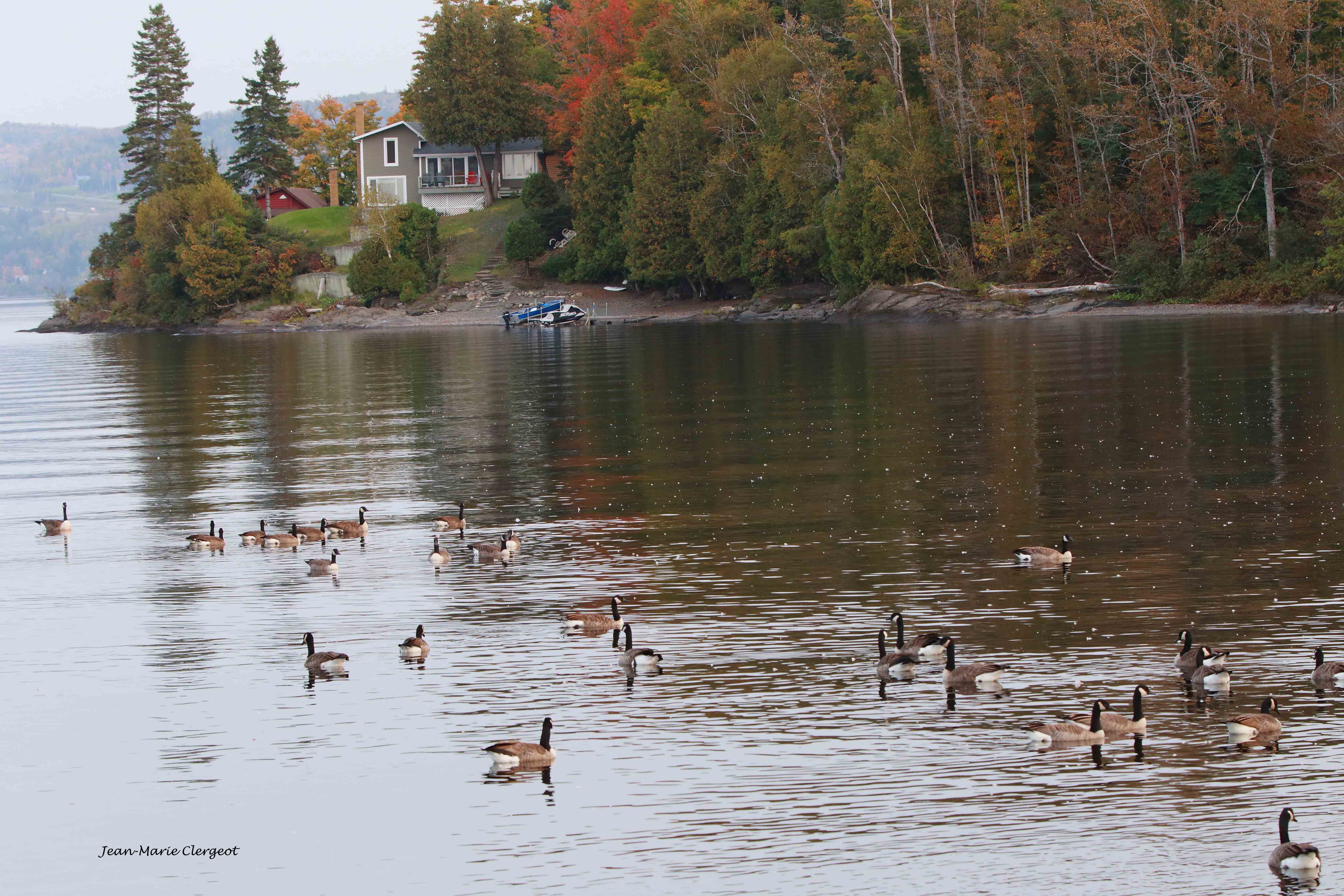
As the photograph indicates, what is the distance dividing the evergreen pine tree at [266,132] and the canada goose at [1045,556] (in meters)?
132

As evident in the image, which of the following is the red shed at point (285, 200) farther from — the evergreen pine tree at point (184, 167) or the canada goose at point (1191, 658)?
the canada goose at point (1191, 658)

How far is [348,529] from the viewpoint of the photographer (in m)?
27.9

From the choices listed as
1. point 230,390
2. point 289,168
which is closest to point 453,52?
point 289,168

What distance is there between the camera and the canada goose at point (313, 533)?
2755 centimetres

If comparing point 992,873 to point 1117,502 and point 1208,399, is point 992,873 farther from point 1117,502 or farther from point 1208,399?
point 1208,399

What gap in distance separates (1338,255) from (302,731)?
69902 mm

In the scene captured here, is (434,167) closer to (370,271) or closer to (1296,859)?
(370,271)

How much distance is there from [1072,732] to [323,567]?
581 inches

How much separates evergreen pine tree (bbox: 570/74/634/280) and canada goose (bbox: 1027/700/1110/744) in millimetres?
104225

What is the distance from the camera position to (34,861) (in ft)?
44.5

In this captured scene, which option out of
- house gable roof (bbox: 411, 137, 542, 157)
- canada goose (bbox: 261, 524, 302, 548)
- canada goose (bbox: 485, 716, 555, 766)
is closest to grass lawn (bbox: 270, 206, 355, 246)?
house gable roof (bbox: 411, 137, 542, 157)

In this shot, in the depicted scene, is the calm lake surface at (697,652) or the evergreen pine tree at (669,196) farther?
the evergreen pine tree at (669,196)

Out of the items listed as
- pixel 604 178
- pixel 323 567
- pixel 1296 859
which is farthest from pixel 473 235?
pixel 1296 859

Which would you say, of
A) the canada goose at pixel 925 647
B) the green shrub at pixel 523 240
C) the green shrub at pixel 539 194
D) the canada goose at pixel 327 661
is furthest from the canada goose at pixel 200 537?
the green shrub at pixel 539 194
